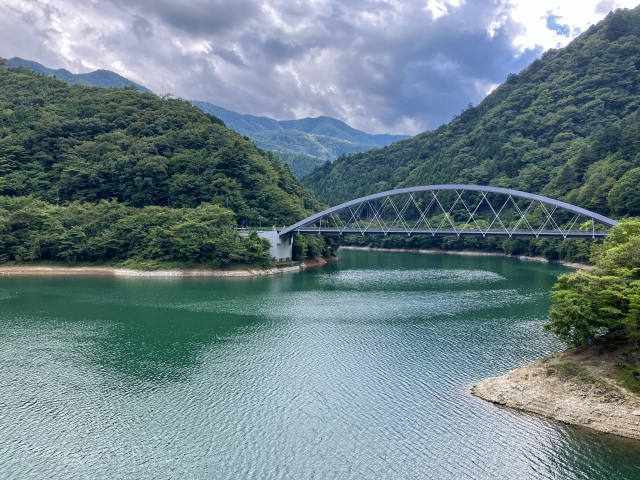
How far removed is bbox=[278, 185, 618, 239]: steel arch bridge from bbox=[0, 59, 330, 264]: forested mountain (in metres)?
A: 6.01

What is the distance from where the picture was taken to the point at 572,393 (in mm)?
13750

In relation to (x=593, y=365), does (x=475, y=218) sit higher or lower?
higher

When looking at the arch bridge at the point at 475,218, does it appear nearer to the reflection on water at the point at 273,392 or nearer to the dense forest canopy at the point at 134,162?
the dense forest canopy at the point at 134,162

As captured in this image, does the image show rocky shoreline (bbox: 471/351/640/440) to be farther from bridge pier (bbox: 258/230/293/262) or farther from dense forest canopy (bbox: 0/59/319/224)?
dense forest canopy (bbox: 0/59/319/224)

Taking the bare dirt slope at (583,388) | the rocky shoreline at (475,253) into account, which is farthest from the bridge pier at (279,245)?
the bare dirt slope at (583,388)

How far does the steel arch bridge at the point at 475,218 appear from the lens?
4238 cm

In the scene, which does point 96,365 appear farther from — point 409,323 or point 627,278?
point 627,278

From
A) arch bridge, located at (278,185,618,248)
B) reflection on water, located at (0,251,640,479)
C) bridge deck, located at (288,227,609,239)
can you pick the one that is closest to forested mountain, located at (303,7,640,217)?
arch bridge, located at (278,185,618,248)

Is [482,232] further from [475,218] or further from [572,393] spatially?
[475,218]

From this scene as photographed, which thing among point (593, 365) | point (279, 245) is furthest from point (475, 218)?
point (593, 365)

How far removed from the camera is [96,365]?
18031 millimetres

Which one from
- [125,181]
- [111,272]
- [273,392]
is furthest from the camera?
[125,181]

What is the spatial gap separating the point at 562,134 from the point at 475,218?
20323mm

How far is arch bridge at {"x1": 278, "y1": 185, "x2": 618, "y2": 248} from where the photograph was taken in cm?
4234
